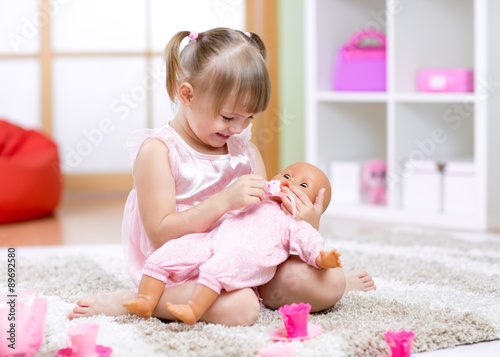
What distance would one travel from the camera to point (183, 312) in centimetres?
112

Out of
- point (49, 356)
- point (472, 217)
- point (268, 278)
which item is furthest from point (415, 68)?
point (49, 356)

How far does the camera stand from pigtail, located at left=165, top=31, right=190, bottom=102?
52.4 inches

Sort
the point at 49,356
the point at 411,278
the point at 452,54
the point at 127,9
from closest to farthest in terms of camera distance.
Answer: the point at 49,356 < the point at 411,278 < the point at 452,54 < the point at 127,9

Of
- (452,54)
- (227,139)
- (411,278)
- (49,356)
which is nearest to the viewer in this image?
(49,356)

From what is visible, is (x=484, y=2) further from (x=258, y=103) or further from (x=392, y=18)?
(x=258, y=103)

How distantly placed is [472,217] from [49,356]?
1.60 meters

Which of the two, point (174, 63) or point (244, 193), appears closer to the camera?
point (244, 193)

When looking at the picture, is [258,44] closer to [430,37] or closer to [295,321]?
[295,321]

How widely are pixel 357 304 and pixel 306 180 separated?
0.78 feet

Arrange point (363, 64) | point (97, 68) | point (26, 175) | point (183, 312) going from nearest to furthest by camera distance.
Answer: point (183, 312) < point (26, 175) < point (363, 64) < point (97, 68)

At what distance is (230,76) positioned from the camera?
4.12 feet

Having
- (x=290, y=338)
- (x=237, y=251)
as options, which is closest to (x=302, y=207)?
(x=237, y=251)

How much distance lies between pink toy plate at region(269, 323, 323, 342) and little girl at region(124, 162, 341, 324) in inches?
3.8

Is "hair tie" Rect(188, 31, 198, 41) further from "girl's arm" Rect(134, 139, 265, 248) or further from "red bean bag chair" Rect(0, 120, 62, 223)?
"red bean bag chair" Rect(0, 120, 62, 223)
